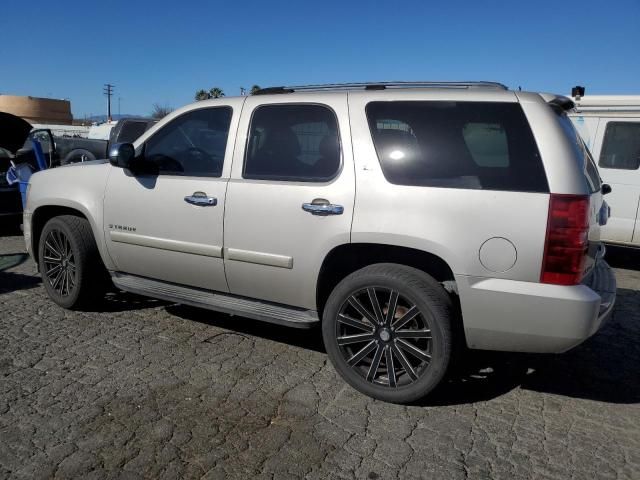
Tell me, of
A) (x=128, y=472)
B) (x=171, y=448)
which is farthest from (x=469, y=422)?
(x=128, y=472)

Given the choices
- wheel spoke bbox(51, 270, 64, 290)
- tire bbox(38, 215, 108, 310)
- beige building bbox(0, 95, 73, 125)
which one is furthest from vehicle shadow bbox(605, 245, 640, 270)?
beige building bbox(0, 95, 73, 125)

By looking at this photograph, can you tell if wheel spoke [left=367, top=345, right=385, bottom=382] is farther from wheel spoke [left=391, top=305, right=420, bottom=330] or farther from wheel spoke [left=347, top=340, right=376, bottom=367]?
wheel spoke [left=391, top=305, right=420, bottom=330]

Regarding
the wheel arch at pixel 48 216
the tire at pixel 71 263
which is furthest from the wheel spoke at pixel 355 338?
the tire at pixel 71 263

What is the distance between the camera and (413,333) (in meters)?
3.28

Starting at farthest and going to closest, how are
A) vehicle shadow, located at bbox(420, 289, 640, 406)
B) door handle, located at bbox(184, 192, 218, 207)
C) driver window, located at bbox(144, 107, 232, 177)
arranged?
driver window, located at bbox(144, 107, 232, 177) < door handle, located at bbox(184, 192, 218, 207) < vehicle shadow, located at bbox(420, 289, 640, 406)

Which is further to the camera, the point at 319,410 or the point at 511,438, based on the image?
the point at 319,410

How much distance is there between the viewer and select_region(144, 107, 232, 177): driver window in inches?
159

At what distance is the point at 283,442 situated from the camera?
2904 mm

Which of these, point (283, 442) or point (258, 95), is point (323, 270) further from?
point (258, 95)

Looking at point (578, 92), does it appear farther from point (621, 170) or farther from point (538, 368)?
point (538, 368)

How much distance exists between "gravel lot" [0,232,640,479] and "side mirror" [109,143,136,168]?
1.34m

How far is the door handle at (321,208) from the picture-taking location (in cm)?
339

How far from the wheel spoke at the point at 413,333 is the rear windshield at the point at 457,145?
86 centimetres

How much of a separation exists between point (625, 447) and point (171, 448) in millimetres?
2381
